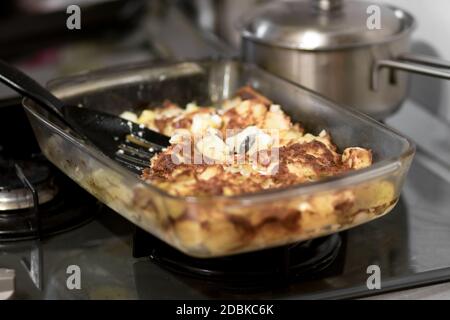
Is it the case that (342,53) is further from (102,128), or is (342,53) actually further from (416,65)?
(102,128)

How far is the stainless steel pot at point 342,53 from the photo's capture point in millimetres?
1160

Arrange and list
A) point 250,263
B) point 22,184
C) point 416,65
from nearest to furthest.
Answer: point 250,263, point 22,184, point 416,65

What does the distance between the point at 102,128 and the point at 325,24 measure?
1.24ft

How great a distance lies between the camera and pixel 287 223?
0.79m

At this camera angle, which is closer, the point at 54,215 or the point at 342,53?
the point at 54,215

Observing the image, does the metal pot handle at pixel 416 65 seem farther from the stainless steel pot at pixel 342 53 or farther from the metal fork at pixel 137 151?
the metal fork at pixel 137 151

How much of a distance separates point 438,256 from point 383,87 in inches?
13.7

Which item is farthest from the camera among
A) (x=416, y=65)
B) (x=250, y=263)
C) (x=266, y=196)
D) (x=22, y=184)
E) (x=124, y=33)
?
(x=124, y=33)

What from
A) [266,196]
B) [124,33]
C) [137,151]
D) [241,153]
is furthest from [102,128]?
[124,33]

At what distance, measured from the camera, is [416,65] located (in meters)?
1.12

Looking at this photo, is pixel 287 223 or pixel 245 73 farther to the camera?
pixel 245 73

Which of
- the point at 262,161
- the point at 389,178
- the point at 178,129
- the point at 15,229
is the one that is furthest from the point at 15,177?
the point at 389,178

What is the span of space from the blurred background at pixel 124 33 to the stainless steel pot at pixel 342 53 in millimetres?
242
